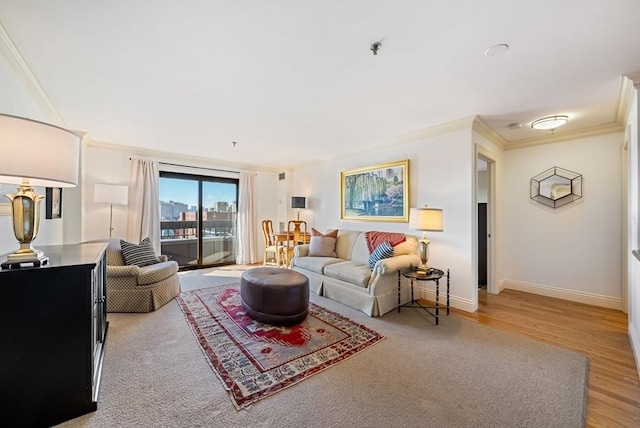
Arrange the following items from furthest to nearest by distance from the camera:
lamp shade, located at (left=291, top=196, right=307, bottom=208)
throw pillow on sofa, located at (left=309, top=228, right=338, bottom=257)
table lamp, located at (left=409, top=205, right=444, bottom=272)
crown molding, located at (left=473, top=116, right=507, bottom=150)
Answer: lamp shade, located at (left=291, top=196, right=307, bottom=208) < throw pillow on sofa, located at (left=309, top=228, right=338, bottom=257) < crown molding, located at (left=473, top=116, right=507, bottom=150) < table lamp, located at (left=409, top=205, right=444, bottom=272)

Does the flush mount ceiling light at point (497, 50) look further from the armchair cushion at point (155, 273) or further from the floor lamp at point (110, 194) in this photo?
the floor lamp at point (110, 194)

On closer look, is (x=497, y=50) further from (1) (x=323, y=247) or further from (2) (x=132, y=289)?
(2) (x=132, y=289)

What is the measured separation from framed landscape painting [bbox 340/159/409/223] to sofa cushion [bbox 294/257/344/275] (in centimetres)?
102

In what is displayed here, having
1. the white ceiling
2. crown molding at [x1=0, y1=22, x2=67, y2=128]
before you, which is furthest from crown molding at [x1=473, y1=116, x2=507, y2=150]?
crown molding at [x1=0, y1=22, x2=67, y2=128]

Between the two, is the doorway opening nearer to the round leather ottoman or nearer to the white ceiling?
the white ceiling

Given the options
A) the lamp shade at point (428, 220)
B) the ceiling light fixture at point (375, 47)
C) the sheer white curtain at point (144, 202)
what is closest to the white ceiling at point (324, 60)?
the ceiling light fixture at point (375, 47)

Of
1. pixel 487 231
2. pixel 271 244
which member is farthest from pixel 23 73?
pixel 487 231

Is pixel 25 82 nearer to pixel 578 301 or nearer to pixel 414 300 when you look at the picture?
pixel 414 300

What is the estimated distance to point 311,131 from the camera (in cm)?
381

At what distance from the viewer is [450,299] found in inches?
135

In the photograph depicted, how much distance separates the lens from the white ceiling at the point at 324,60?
158 cm

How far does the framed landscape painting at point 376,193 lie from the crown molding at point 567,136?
1869mm

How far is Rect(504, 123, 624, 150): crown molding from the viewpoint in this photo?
11.0 ft

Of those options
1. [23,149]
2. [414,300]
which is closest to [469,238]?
[414,300]
